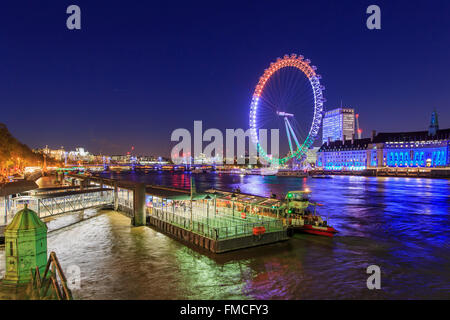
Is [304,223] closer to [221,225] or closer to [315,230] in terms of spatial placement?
[315,230]

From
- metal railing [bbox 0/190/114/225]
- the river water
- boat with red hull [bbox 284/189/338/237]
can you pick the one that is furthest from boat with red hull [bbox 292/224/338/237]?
metal railing [bbox 0/190/114/225]

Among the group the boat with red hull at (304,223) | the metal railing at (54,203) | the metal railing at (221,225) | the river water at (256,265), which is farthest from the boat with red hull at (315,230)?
the metal railing at (54,203)

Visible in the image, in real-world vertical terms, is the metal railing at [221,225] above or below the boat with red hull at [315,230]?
above

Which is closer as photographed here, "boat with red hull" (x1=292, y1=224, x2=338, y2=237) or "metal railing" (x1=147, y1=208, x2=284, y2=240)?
"metal railing" (x1=147, y1=208, x2=284, y2=240)

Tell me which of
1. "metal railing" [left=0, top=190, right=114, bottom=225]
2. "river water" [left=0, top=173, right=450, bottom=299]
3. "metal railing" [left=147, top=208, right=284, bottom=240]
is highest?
"metal railing" [left=0, top=190, right=114, bottom=225]

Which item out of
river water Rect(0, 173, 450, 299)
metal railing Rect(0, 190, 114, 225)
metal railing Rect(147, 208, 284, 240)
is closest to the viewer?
river water Rect(0, 173, 450, 299)

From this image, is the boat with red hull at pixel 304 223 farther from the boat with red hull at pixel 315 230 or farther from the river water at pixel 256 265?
the river water at pixel 256 265

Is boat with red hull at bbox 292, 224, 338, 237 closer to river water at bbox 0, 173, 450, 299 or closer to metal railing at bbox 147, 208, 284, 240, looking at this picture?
river water at bbox 0, 173, 450, 299

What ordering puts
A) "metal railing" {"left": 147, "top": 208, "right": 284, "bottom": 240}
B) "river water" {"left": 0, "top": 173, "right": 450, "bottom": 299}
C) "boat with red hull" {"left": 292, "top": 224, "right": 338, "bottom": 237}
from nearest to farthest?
"river water" {"left": 0, "top": 173, "right": 450, "bottom": 299}, "metal railing" {"left": 147, "top": 208, "right": 284, "bottom": 240}, "boat with red hull" {"left": 292, "top": 224, "right": 338, "bottom": 237}

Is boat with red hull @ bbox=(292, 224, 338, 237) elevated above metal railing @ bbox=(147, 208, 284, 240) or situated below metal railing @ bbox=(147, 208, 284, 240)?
below
